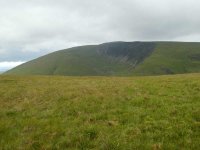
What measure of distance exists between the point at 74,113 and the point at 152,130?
556 centimetres

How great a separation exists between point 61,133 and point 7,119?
5.14 metres

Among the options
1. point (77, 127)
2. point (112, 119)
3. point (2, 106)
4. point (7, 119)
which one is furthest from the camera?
point (2, 106)

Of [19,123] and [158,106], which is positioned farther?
[158,106]

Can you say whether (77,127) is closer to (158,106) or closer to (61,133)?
(61,133)

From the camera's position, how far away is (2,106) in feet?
68.3

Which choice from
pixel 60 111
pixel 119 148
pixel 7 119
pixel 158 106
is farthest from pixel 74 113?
pixel 119 148

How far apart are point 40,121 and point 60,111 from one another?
7.71 feet

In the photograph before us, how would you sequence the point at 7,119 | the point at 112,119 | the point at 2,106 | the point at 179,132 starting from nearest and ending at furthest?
the point at 179,132
the point at 112,119
the point at 7,119
the point at 2,106

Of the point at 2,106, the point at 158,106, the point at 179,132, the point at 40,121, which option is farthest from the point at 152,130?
the point at 2,106

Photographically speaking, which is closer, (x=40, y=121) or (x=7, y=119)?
(x=40, y=121)

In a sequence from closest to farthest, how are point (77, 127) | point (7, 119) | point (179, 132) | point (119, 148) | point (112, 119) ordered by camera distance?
point (119, 148)
point (179, 132)
point (77, 127)
point (112, 119)
point (7, 119)

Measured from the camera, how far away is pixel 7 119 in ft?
54.7

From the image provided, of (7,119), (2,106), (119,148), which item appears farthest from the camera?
(2,106)

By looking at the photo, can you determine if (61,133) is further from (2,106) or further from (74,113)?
(2,106)
